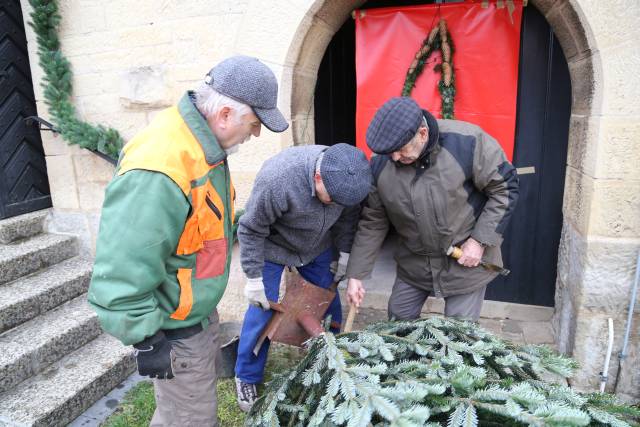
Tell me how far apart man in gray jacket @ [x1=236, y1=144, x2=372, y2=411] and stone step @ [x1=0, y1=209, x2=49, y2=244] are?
2.40 meters

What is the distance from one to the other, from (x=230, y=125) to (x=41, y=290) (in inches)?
101

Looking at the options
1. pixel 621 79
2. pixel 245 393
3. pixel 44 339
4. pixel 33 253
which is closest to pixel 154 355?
pixel 245 393

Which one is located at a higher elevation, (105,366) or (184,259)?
(184,259)

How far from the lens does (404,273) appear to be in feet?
9.58

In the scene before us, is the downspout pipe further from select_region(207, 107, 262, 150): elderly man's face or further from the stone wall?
select_region(207, 107, 262, 150): elderly man's face

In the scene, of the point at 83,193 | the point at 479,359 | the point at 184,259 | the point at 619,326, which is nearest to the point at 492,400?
the point at 479,359

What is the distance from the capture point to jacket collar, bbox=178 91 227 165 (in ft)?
6.05

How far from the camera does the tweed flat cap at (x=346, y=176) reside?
7.34ft

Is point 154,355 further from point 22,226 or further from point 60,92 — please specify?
point 22,226

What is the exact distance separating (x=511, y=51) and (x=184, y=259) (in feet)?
9.27

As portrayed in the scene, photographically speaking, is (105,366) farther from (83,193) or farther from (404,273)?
(404,273)

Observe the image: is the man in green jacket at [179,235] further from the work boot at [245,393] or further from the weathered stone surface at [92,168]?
the weathered stone surface at [92,168]

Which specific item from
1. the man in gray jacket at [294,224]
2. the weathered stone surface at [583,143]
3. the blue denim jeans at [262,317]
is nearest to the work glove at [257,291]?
the man in gray jacket at [294,224]

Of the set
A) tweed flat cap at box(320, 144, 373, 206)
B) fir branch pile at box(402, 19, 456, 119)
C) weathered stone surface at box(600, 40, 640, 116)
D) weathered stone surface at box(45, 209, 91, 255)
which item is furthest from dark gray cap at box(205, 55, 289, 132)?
weathered stone surface at box(45, 209, 91, 255)
